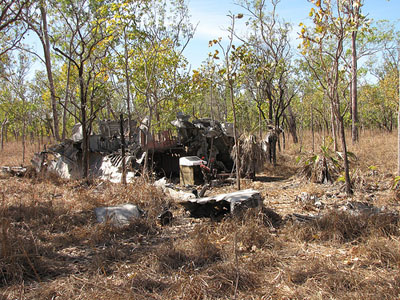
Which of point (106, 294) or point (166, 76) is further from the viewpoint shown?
point (166, 76)

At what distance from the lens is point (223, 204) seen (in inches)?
236

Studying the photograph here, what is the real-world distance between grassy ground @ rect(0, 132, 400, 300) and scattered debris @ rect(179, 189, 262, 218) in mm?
216

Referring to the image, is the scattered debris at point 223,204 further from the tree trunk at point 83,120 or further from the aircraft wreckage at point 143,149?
the aircraft wreckage at point 143,149

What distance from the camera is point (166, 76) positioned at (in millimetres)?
16047

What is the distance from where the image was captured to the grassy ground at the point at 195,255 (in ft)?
10.9

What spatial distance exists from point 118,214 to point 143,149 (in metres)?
5.77

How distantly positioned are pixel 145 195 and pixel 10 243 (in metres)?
3.12

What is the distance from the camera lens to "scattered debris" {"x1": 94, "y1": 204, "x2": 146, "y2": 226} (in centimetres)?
555

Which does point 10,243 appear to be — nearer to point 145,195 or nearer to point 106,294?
point 106,294

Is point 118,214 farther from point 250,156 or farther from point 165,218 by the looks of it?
point 250,156

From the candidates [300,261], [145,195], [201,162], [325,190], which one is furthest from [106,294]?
[201,162]

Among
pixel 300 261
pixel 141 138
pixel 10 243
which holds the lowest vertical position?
pixel 300 261

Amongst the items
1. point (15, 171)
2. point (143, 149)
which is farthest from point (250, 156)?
point (15, 171)

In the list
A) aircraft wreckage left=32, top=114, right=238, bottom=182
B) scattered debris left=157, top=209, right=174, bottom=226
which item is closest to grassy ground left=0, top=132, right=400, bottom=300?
scattered debris left=157, top=209, right=174, bottom=226
